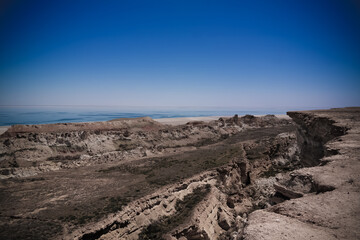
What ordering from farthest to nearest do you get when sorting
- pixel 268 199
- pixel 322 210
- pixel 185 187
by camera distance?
pixel 268 199, pixel 185 187, pixel 322 210

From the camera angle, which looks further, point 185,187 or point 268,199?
point 268,199

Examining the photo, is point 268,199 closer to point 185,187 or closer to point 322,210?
point 185,187

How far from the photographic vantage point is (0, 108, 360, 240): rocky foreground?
4.27m

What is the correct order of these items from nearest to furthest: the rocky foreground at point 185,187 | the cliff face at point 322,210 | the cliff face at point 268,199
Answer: the cliff face at point 322,210 → the cliff face at point 268,199 → the rocky foreground at point 185,187

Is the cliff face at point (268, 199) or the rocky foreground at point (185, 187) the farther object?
the rocky foreground at point (185, 187)

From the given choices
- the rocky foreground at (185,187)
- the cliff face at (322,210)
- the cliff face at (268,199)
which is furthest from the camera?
the rocky foreground at (185,187)

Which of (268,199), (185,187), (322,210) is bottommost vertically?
(268,199)

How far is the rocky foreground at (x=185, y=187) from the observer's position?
4.27m

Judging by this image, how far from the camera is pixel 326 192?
4719 mm

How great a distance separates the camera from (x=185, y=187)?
47.6 feet

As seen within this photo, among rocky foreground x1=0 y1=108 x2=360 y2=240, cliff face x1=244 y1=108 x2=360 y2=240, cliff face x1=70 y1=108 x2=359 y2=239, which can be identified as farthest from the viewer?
rocky foreground x1=0 y1=108 x2=360 y2=240

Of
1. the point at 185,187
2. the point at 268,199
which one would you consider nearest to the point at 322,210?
the point at 185,187

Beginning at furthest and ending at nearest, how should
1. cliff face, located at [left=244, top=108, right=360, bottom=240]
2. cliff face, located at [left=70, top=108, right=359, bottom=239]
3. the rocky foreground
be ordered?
1. the rocky foreground
2. cliff face, located at [left=70, top=108, right=359, bottom=239]
3. cliff face, located at [left=244, top=108, right=360, bottom=240]

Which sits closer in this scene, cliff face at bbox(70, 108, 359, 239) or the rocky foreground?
cliff face at bbox(70, 108, 359, 239)
